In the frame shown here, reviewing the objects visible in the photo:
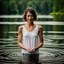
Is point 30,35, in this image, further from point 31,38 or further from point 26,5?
point 26,5

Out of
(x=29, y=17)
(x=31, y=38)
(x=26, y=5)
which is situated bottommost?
(x=26, y=5)

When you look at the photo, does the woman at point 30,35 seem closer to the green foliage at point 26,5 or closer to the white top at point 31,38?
the white top at point 31,38

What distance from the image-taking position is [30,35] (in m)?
6.68

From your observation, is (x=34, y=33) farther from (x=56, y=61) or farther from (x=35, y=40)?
(x=56, y=61)

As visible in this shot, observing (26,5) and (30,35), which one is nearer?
(30,35)

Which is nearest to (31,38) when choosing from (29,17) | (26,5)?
(29,17)

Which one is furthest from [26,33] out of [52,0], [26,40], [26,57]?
[52,0]

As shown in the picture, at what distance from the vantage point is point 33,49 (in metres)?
6.62

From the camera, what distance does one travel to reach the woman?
6.64 m

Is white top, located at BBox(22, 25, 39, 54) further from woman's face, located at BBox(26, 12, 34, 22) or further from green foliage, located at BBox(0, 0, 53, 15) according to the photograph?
green foliage, located at BBox(0, 0, 53, 15)

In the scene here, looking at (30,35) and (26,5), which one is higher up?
(30,35)

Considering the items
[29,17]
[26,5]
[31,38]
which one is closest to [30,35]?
[31,38]

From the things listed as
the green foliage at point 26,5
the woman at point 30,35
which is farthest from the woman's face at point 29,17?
the green foliage at point 26,5

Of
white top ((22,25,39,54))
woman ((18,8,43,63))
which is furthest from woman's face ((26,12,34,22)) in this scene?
white top ((22,25,39,54))
